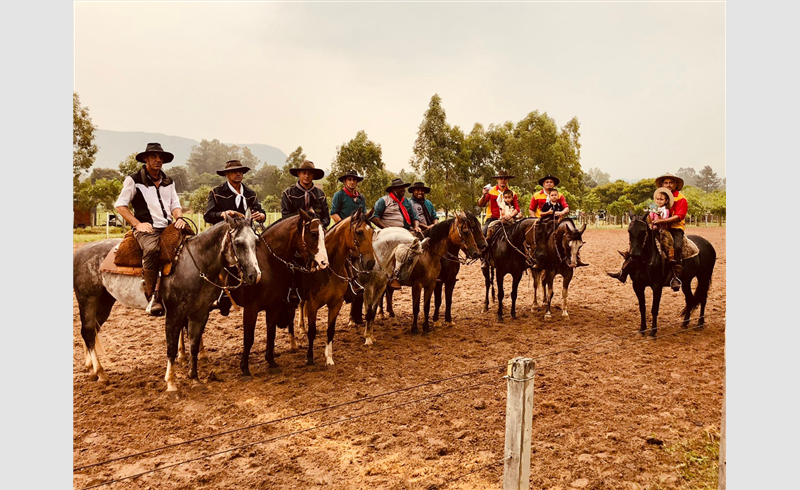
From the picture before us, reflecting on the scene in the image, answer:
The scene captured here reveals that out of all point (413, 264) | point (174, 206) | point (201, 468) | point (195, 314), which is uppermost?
point (174, 206)

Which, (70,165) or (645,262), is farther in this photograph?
(645,262)

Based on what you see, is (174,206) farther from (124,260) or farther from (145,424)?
(145,424)

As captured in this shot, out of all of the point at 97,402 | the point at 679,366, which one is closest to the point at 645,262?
the point at 679,366

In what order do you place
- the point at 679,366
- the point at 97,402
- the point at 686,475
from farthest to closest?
the point at 679,366, the point at 97,402, the point at 686,475

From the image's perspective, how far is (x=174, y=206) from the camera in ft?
15.7

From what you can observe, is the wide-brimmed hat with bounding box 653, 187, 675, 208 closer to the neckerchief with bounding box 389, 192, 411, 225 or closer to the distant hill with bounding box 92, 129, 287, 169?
the neckerchief with bounding box 389, 192, 411, 225

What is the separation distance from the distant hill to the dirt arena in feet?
9.88

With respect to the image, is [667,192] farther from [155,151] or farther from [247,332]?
[155,151]

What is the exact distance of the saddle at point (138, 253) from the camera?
4.56m

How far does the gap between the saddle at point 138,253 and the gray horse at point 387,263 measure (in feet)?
8.42

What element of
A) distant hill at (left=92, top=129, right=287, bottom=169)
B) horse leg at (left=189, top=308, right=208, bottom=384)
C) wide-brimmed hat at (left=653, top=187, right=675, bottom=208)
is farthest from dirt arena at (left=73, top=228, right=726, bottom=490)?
distant hill at (left=92, top=129, right=287, bottom=169)

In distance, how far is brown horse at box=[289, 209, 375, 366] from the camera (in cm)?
541

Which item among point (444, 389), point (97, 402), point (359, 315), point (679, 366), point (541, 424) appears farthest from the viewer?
point (359, 315)

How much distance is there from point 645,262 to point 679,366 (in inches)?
66.8
